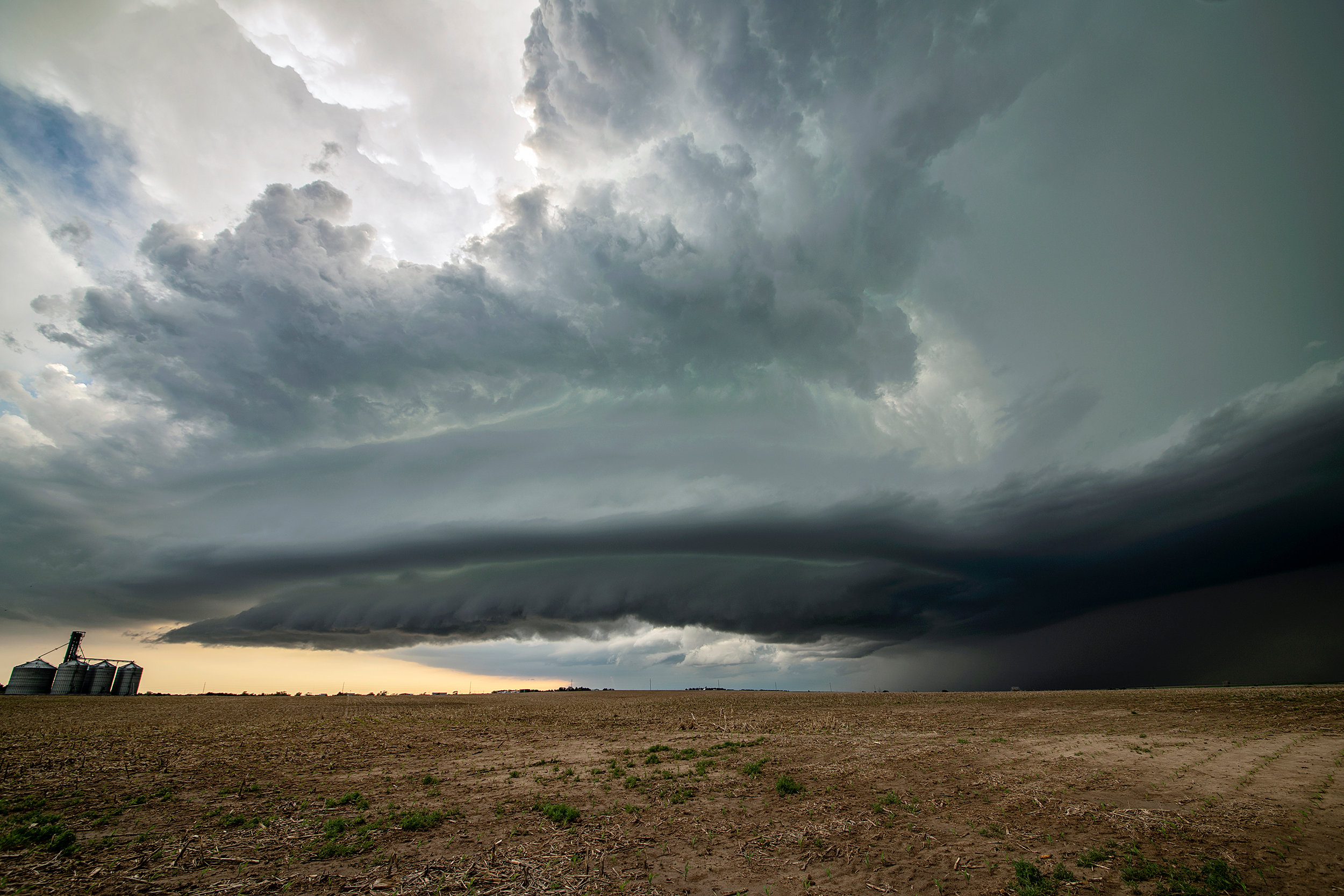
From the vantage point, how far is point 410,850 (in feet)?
62.4

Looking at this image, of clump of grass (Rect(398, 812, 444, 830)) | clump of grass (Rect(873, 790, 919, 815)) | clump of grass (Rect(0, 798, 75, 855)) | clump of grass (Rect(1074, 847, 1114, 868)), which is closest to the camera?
clump of grass (Rect(1074, 847, 1114, 868))

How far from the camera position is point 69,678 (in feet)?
495

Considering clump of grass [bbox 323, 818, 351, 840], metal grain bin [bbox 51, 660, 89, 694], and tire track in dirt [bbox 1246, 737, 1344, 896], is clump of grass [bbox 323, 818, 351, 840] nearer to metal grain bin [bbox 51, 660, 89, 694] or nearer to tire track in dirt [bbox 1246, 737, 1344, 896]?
tire track in dirt [bbox 1246, 737, 1344, 896]

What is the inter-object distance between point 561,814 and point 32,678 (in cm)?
20786

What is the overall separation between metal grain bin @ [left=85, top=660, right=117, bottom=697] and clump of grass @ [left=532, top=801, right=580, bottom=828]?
671 ft

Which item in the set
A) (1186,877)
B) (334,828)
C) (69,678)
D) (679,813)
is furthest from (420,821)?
(69,678)

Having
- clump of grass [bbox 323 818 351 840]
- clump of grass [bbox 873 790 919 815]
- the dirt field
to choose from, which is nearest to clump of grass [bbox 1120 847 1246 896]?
the dirt field

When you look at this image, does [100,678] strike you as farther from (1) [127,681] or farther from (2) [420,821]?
(2) [420,821]

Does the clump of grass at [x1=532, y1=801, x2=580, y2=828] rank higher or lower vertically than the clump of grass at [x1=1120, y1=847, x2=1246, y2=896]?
higher

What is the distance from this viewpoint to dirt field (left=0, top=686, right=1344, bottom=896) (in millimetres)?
16719

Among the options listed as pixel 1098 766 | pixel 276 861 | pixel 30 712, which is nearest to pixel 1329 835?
pixel 1098 766

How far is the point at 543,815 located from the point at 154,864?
12.4 meters

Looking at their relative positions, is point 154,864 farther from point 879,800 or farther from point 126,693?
point 126,693

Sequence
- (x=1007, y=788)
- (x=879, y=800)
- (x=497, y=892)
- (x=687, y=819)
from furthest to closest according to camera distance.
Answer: (x=1007, y=788) < (x=879, y=800) < (x=687, y=819) < (x=497, y=892)
